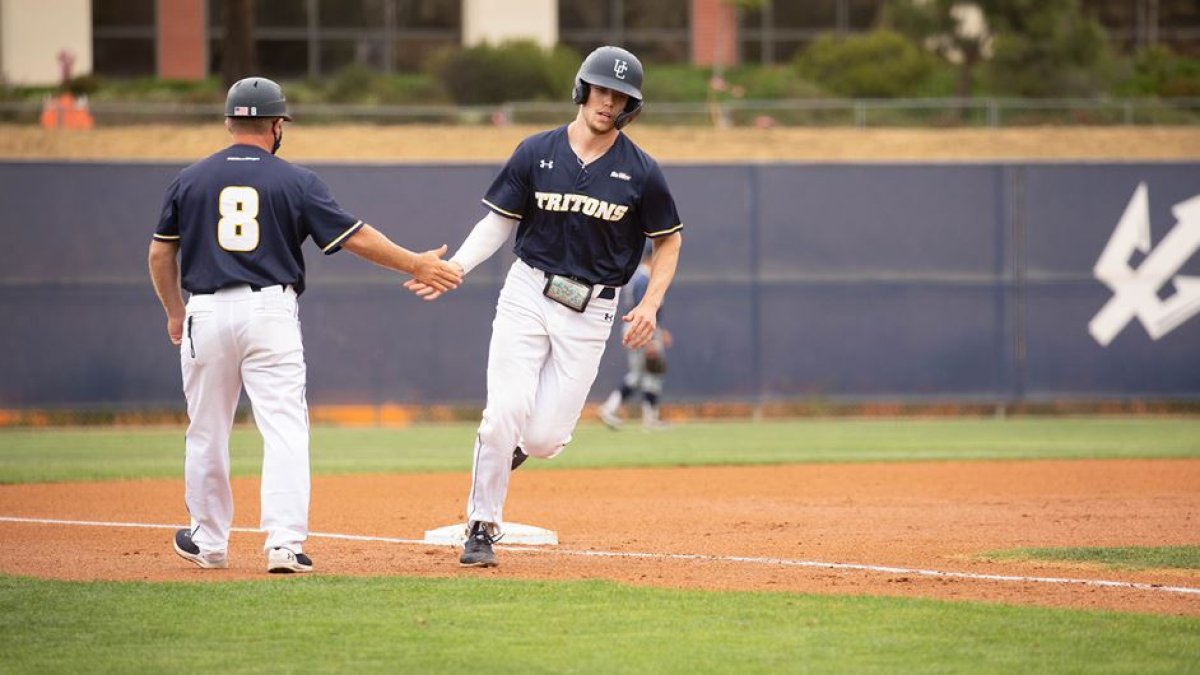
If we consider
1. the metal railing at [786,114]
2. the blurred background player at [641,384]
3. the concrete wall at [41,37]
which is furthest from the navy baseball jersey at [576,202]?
the concrete wall at [41,37]

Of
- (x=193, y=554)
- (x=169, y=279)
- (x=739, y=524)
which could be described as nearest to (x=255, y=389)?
(x=169, y=279)

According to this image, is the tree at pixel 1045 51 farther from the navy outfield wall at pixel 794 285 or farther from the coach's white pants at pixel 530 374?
the coach's white pants at pixel 530 374

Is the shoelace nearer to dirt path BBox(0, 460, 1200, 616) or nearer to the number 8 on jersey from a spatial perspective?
dirt path BBox(0, 460, 1200, 616)

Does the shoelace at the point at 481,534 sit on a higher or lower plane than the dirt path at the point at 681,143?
lower

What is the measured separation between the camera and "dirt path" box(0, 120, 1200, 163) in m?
28.0

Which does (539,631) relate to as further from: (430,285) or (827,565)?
(430,285)

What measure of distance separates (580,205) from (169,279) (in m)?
1.71

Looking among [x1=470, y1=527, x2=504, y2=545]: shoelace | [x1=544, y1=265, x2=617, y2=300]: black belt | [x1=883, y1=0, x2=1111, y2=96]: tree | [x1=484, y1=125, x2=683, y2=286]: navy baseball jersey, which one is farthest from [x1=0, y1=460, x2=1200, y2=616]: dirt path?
[x1=883, y1=0, x2=1111, y2=96]: tree

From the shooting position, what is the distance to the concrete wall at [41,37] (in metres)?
40.6

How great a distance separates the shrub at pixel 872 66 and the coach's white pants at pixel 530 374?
29.8m

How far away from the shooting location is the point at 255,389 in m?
7.08

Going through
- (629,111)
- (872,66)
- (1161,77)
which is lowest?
(629,111)

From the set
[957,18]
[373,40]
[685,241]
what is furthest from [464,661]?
[373,40]

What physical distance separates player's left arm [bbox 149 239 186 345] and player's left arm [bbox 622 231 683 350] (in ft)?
6.05
